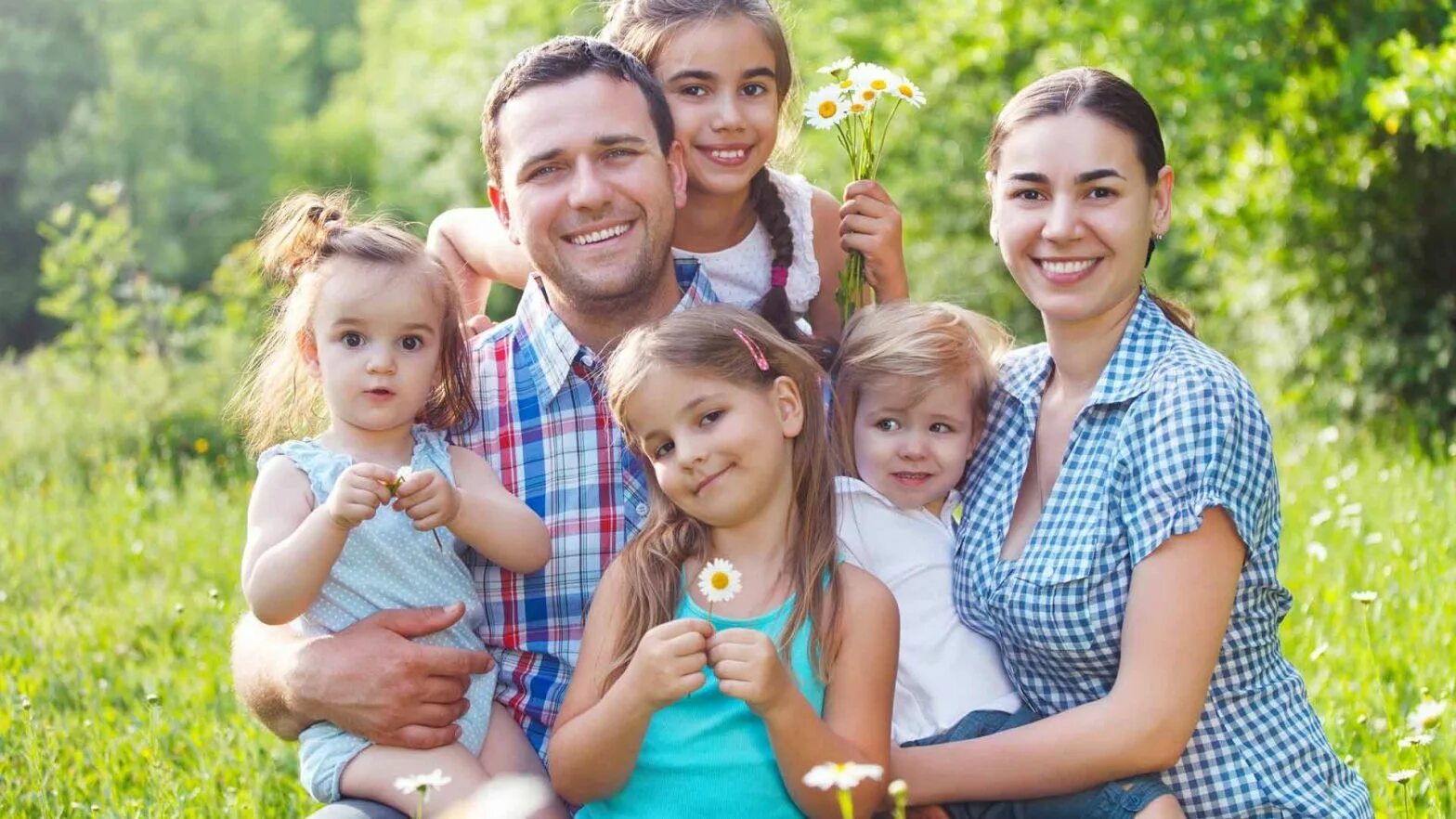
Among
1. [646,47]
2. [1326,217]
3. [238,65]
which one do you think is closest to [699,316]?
[646,47]

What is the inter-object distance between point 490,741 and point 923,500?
1.07m

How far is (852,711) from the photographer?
9.22ft

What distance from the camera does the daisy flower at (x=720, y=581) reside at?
262 centimetres

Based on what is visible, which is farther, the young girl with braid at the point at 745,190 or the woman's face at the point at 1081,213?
the young girl with braid at the point at 745,190

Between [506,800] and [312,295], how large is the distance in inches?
44.1

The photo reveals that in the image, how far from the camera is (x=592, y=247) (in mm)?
3518

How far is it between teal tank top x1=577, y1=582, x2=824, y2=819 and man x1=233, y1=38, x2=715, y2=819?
54 centimetres

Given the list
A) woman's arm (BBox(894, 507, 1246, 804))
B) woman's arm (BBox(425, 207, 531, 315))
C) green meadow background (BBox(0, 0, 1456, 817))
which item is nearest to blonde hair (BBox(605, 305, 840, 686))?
woman's arm (BBox(894, 507, 1246, 804))

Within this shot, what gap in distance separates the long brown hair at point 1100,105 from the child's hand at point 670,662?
1250mm

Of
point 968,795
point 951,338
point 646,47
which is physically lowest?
point 968,795

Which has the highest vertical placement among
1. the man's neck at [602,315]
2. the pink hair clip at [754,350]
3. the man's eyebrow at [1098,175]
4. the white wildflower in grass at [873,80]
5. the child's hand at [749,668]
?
the white wildflower in grass at [873,80]

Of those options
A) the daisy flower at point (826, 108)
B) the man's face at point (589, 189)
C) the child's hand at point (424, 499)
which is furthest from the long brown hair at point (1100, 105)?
the child's hand at point (424, 499)

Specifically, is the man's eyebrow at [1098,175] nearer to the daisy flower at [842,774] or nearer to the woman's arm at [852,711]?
the woman's arm at [852,711]

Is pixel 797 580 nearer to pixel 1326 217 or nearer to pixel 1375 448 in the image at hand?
pixel 1375 448
